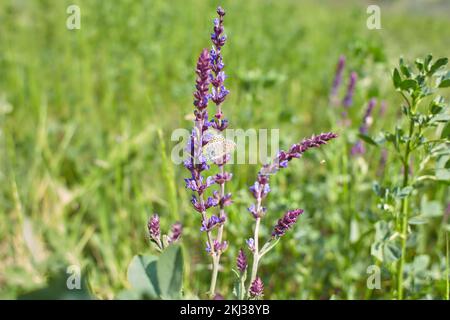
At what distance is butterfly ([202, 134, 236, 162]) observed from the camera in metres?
0.93

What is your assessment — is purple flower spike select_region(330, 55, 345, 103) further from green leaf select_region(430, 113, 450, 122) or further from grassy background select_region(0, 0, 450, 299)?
green leaf select_region(430, 113, 450, 122)

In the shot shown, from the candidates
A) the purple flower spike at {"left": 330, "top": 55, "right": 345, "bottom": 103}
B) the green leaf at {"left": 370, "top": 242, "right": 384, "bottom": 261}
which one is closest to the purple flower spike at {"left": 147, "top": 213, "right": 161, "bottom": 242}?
the green leaf at {"left": 370, "top": 242, "right": 384, "bottom": 261}

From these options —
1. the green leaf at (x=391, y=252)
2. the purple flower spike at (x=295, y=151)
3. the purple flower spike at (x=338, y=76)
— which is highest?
the purple flower spike at (x=338, y=76)

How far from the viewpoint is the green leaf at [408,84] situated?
1135 mm

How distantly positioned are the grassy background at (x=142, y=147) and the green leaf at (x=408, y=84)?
0.51m

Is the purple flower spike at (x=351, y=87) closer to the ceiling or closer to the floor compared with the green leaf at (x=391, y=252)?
closer to the ceiling

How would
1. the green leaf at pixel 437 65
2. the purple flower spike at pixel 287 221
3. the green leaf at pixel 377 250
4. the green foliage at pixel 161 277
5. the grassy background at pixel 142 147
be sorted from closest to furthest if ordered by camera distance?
the green foliage at pixel 161 277, the purple flower spike at pixel 287 221, the green leaf at pixel 437 65, the green leaf at pixel 377 250, the grassy background at pixel 142 147

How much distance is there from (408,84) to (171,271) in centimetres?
79

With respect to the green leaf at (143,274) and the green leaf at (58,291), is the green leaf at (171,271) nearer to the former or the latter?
the green leaf at (143,274)

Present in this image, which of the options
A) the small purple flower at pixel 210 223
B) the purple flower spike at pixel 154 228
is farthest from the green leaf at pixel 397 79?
the purple flower spike at pixel 154 228

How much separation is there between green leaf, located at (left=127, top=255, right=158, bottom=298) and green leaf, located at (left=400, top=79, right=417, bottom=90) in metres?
0.78

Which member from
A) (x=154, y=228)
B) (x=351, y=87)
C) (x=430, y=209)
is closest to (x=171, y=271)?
(x=154, y=228)

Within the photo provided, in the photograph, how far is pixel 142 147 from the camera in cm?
247

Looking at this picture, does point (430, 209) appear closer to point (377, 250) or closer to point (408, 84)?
point (377, 250)
